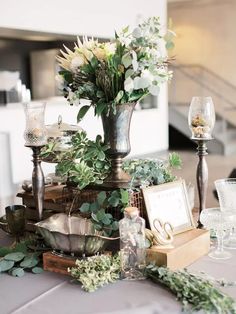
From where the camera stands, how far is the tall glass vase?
1696 millimetres

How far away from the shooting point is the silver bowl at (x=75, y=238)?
1.50m

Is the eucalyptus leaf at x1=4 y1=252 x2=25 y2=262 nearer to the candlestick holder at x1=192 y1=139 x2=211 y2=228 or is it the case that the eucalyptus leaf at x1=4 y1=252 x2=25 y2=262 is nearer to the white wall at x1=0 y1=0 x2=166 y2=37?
the candlestick holder at x1=192 y1=139 x2=211 y2=228

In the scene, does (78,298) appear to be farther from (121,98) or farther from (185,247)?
(121,98)

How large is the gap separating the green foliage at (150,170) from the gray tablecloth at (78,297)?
0.39m

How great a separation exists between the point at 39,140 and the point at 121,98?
37 cm

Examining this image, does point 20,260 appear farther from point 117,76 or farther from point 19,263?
point 117,76

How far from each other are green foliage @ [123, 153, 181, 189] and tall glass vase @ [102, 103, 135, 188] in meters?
0.04

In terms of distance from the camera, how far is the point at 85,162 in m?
1.72

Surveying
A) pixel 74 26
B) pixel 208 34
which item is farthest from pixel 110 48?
pixel 208 34

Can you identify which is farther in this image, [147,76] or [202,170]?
[202,170]

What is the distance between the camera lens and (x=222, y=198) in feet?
6.16

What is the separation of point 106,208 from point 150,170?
0.80ft

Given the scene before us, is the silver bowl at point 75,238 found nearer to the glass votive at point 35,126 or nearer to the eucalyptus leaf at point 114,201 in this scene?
the eucalyptus leaf at point 114,201

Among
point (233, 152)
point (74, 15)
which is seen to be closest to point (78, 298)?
point (74, 15)
